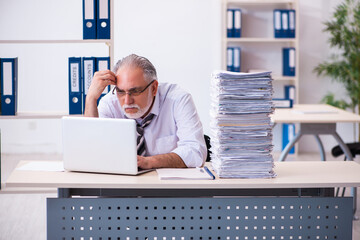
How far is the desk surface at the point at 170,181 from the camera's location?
2.28 m

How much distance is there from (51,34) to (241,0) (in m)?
2.25

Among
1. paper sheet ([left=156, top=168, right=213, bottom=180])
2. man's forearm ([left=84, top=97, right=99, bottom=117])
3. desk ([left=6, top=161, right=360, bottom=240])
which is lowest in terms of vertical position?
desk ([left=6, top=161, right=360, bottom=240])

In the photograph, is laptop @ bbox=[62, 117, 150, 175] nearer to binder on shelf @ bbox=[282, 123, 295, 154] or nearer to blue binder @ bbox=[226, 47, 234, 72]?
blue binder @ bbox=[226, 47, 234, 72]

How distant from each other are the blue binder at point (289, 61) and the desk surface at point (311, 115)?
163cm

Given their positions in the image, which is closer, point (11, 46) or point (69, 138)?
point (69, 138)

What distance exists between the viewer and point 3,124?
702cm

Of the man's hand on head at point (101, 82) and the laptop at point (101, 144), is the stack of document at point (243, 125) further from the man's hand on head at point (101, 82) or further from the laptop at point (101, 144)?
the man's hand on head at point (101, 82)

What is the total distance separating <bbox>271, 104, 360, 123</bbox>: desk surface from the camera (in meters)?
4.57

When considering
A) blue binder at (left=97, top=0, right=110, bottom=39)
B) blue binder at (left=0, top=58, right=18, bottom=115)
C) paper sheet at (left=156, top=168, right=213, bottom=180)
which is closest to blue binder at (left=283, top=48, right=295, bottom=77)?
blue binder at (left=97, top=0, right=110, bottom=39)

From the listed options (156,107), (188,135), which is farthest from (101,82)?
(188,135)

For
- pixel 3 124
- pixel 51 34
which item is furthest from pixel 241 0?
pixel 3 124

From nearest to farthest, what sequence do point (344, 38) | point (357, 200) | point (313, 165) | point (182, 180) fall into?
point (182, 180), point (313, 165), point (357, 200), point (344, 38)

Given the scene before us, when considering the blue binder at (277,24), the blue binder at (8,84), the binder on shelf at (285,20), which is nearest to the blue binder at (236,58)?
the blue binder at (277,24)

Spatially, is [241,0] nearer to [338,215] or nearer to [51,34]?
[51,34]
